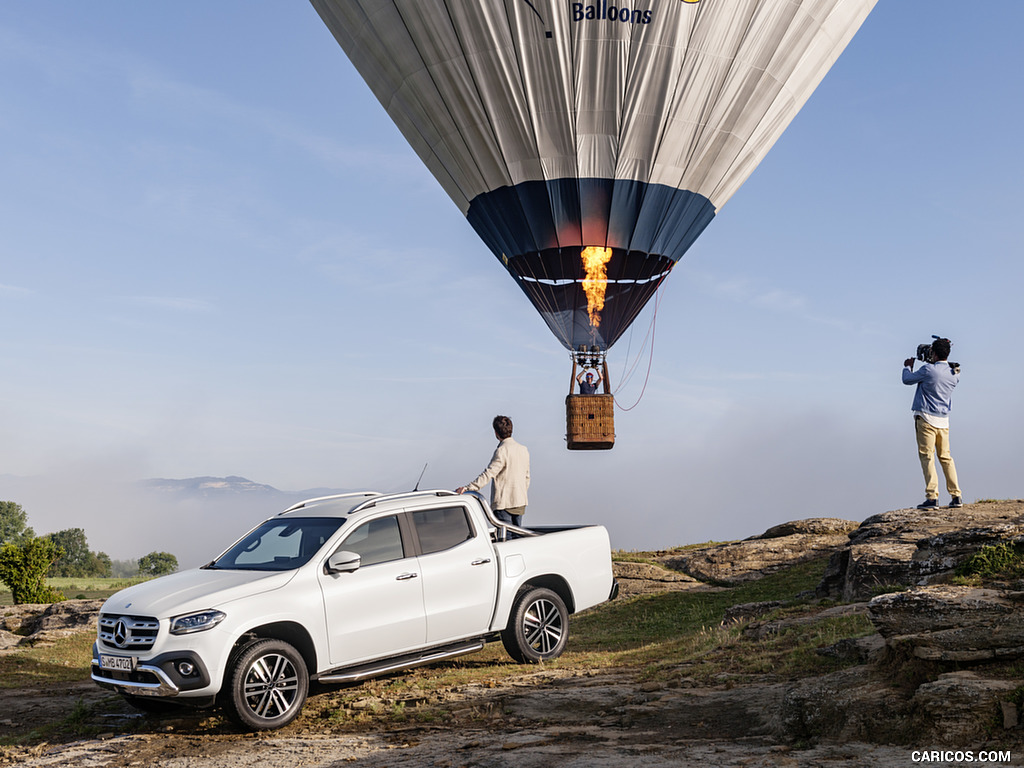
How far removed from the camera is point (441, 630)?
32.7 feet

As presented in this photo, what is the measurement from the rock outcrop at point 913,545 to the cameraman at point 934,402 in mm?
1026

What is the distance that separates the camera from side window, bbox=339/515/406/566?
9656 millimetres

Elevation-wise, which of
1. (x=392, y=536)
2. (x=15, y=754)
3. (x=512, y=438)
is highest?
(x=512, y=438)

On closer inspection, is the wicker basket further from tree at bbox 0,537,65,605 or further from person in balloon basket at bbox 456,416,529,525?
tree at bbox 0,537,65,605

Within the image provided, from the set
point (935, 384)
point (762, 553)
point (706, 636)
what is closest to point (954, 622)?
point (706, 636)

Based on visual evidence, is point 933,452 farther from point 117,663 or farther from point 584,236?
point 117,663

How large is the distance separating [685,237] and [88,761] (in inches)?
725

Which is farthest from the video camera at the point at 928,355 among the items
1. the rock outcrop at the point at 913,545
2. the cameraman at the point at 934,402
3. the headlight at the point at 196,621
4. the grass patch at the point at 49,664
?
the grass patch at the point at 49,664

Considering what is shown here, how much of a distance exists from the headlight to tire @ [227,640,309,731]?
39cm

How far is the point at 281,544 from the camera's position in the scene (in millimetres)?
9922

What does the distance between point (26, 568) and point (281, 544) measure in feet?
49.8

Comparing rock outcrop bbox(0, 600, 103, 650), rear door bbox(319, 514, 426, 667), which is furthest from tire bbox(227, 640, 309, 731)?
rock outcrop bbox(0, 600, 103, 650)

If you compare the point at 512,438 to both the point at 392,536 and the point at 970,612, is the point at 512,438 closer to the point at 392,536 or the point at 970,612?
the point at 392,536

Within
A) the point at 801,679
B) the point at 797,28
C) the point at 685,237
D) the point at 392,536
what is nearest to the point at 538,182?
the point at 685,237
